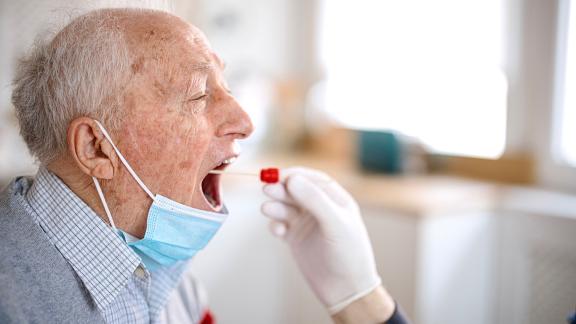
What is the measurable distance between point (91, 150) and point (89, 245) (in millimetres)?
149

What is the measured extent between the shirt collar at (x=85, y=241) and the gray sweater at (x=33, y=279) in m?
0.01

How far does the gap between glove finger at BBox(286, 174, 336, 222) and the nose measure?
169 mm

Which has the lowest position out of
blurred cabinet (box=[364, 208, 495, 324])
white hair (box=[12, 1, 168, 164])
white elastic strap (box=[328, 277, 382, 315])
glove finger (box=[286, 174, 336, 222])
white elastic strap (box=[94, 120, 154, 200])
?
blurred cabinet (box=[364, 208, 495, 324])

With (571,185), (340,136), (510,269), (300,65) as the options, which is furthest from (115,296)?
(300,65)

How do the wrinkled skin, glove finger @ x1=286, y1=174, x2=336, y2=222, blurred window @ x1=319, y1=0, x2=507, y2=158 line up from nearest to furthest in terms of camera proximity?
the wrinkled skin
glove finger @ x1=286, y1=174, x2=336, y2=222
blurred window @ x1=319, y1=0, x2=507, y2=158

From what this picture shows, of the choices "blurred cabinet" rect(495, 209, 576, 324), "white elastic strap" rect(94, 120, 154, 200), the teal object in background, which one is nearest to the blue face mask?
"white elastic strap" rect(94, 120, 154, 200)

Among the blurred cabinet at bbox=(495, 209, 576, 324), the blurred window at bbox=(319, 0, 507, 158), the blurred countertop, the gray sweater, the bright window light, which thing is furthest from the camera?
the blurred window at bbox=(319, 0, 507, 158)

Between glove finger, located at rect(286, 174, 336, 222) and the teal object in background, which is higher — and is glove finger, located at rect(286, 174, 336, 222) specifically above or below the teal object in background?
above

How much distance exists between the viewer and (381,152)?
2.23 metres

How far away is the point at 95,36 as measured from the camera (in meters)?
0.92

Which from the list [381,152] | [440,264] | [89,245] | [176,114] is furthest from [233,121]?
[381,152]

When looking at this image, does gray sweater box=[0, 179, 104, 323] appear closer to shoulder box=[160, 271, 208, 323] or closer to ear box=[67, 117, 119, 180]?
ear box=[67, 117, 119, 180]

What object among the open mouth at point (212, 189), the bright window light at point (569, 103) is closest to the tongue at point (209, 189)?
the open mouth at point (212, 189)

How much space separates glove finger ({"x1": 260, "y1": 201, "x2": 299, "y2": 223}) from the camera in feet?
3.88
